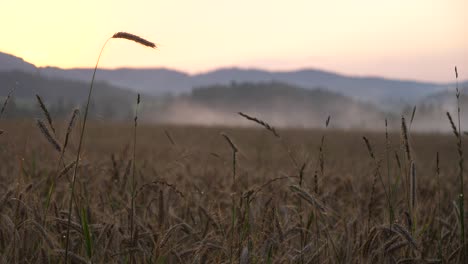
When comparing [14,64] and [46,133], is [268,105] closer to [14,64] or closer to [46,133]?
[14,64]

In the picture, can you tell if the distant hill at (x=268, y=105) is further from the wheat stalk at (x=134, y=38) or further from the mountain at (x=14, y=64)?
the wheat stalk at (x=134, y=38)

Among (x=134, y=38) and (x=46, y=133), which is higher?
(x=134, y=38)

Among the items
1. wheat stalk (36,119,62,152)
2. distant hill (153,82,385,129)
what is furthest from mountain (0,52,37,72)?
distant hill (153,82,385,129)

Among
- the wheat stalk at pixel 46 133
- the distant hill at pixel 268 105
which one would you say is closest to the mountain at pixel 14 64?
the wheat stalk at pixel 46 133

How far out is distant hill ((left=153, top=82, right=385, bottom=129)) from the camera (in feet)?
497

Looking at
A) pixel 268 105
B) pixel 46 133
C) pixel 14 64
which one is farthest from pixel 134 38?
pixel 268 105

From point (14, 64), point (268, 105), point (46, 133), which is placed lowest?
point (268, 105)

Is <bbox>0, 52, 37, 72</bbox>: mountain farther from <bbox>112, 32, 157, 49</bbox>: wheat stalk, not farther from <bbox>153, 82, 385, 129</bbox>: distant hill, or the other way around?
<bbox>153, 82, 385, 129</bbox>: distant hill

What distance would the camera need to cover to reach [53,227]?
2514 millimetres

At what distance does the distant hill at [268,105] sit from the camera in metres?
152

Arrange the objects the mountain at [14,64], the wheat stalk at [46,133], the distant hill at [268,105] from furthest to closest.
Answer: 1. the distant hill at [268,105]
2. the mountain at [14,64]
3. the wheat stalk at [46,133]

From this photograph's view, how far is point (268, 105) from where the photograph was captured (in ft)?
531

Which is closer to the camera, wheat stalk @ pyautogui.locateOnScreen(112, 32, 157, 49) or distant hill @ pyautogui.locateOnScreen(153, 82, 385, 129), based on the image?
wheat stalk @ pyautogui.locateOnScreen(112, 32, 157, 49)

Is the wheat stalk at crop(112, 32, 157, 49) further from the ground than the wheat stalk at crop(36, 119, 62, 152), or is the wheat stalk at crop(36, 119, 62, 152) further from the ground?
the wheat stalk at crop(112, 32, 157, 49)
